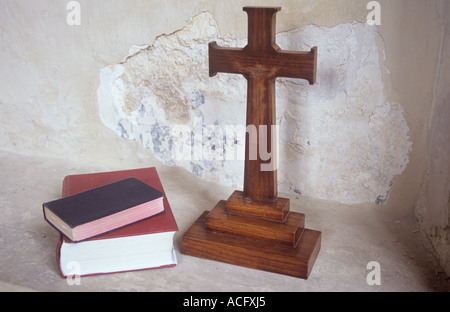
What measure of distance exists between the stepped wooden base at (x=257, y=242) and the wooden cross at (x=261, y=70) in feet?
0.23

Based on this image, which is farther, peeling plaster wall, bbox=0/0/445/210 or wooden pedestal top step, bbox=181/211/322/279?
peeling plaster wall, bbox=0/0/445/210

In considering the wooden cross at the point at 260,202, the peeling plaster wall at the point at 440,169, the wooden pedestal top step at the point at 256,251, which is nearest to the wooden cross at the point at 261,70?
the wooden cross at the point at 260,202

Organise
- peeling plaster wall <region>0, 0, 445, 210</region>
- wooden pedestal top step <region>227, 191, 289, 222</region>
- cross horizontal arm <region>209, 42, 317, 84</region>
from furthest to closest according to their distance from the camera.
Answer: peeling plaster wall <region>0, 0, 445, 210</region>
wooden pedestal top step <region>227, 191, 289, 222</region>
cross horizontal arm <region>209, 42, 317, 84</region>

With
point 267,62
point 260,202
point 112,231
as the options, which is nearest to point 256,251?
point 260,202

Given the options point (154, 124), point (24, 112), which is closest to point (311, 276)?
point (154, 124)

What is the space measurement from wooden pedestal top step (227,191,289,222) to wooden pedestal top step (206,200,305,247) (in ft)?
0.04

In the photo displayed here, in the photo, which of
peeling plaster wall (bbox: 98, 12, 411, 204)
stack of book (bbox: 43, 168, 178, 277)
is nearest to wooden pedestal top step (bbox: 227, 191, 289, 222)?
stack of book (bbox: 43, 168, 178, 277)

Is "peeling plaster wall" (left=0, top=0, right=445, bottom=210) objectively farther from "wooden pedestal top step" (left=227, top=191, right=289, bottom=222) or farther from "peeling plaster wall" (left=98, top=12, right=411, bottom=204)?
"wooden pedestal top step" (left=227, top=191, right=289, bottom=222)

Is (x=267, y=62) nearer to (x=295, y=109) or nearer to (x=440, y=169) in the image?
(x=295, y=109)

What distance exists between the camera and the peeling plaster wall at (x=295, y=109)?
1.56 metres

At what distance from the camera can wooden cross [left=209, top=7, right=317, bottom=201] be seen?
1304 mm

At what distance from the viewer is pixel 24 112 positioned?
6.86 feet

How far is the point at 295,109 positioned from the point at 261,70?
0.36 meters

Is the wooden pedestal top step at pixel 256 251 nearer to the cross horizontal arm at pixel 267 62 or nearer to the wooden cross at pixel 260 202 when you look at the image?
the wooden cross at pixel 260 202
